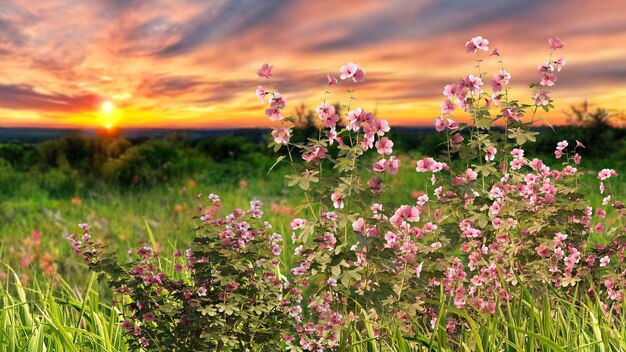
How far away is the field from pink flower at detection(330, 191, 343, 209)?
0.64 m

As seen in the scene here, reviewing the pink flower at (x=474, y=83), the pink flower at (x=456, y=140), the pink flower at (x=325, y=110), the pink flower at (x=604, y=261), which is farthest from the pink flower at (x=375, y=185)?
the pink flower at (x=604, y=261)

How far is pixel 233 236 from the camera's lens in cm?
335

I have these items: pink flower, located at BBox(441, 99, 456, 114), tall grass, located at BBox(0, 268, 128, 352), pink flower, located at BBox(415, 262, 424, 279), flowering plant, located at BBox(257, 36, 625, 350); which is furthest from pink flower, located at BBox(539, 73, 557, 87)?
tall grass, located at BBox(0, 268, 128, 352)

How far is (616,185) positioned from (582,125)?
5.71m

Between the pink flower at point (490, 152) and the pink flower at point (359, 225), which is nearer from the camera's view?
the pink flower at point (359, 225)

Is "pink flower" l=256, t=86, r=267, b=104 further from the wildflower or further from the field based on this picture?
the field

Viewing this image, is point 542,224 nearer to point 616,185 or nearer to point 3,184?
point 616,185

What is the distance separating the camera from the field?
3516 mm

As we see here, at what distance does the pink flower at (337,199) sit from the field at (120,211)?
642mm

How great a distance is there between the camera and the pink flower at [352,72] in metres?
3.24

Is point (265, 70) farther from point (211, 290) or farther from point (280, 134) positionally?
point (211, 290)

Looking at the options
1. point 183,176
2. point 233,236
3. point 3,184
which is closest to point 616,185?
point 183,176

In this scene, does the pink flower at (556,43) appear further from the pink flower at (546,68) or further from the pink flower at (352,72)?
the pink flower at (352,72)

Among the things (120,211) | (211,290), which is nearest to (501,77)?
(211,290)
